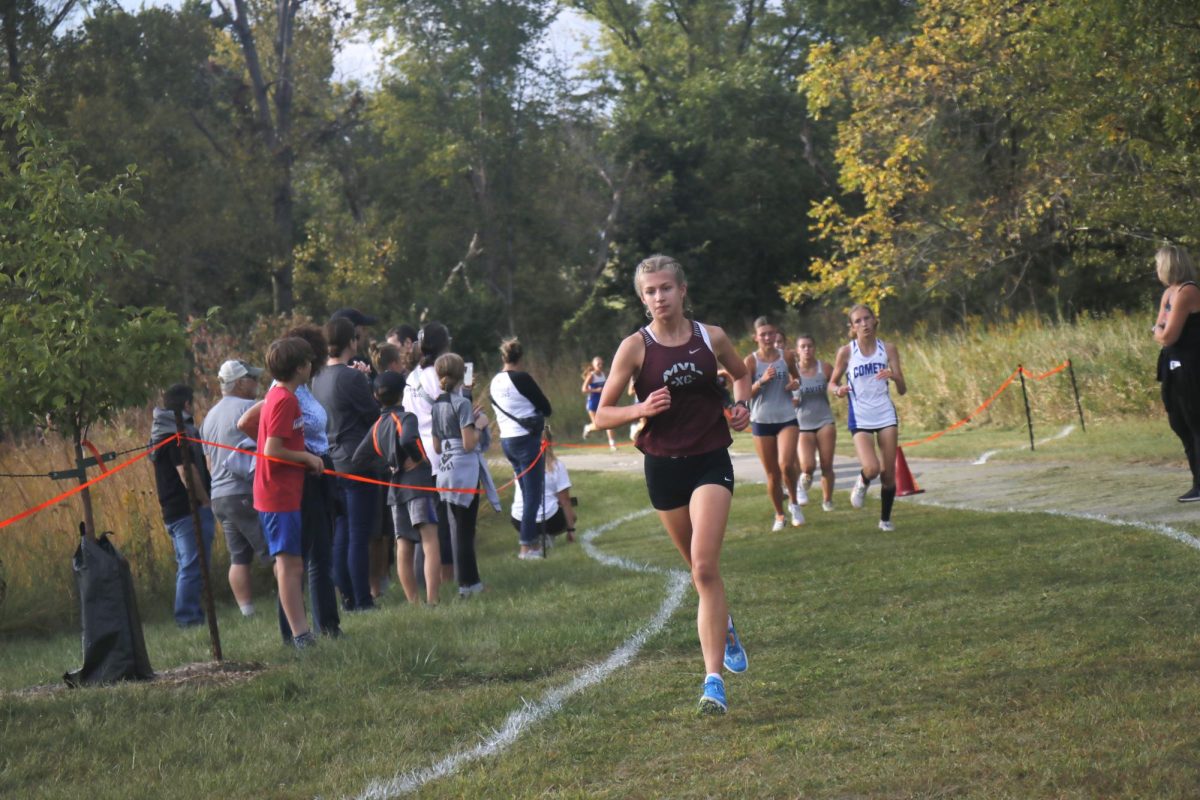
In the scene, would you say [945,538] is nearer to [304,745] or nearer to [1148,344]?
[304,745]

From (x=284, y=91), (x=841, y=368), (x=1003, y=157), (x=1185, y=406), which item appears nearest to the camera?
(x=1185, y=406)

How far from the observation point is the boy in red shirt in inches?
345

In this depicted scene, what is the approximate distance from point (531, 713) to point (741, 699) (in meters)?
0.97

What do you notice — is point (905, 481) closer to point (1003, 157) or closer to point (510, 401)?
point (510, 401)

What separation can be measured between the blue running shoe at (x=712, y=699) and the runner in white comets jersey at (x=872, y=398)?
22.4 feet

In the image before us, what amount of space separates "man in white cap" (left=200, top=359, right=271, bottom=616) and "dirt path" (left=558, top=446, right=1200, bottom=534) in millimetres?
7027

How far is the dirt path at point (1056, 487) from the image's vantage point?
42.1 ft

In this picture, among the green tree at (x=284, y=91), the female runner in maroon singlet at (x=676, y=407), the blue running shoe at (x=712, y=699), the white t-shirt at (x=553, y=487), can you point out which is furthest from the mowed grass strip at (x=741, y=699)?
the green tree at (x=284, y=91)

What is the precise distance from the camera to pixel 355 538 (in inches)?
452

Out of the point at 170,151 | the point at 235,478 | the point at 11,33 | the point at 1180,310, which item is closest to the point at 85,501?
the point at 235,478

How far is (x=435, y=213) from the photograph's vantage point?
5225cm

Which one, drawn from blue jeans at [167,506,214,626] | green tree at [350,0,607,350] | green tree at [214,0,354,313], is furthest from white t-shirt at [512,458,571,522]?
green tree at [350,0,607,350]

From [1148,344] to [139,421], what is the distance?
16.4m

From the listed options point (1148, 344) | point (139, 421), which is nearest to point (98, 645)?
point (139, 421)
